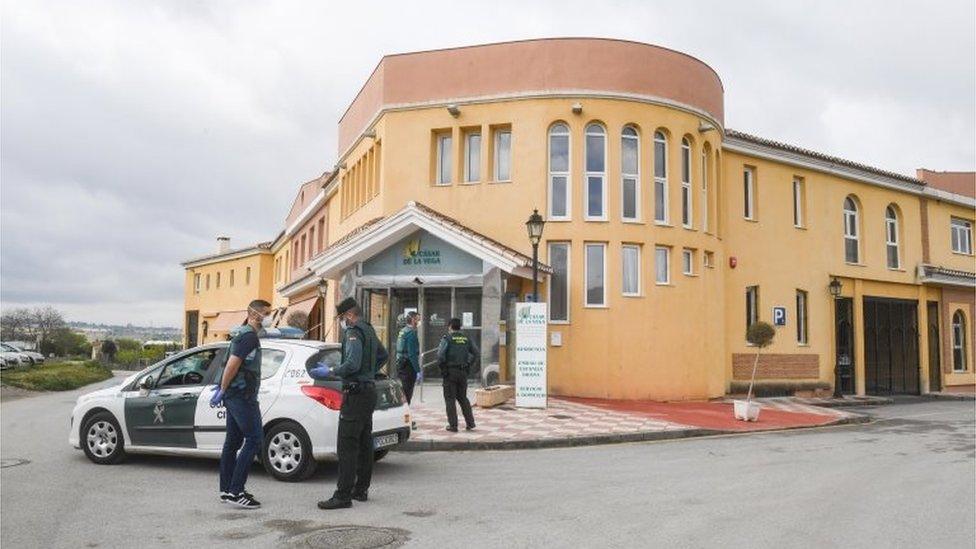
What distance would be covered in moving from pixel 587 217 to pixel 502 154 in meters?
2.82

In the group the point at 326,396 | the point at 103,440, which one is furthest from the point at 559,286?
the point at 103,440

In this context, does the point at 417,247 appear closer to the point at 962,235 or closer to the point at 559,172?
the point at 559,172

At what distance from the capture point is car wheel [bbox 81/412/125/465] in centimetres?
968

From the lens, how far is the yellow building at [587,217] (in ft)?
62.5

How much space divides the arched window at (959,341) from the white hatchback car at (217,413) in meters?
27.5

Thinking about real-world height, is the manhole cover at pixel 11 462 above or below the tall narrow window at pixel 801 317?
below

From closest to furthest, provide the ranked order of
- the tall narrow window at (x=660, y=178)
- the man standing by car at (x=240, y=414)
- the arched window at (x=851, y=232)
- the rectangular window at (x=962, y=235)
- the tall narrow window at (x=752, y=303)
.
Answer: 1. the man standing by car at (x=240, y=414)
2. the tall narrow window at (x=660, y=178)
3. the tall narrow window at (x=752, y=303)
4. the arched window at (x=851, y=232)
5. the rectangular window at (x=962, y=235)

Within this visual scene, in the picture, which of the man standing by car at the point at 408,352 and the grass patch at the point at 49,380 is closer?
the man standing by car at the point at 408,352

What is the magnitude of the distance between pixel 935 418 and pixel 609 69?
11.3 meters

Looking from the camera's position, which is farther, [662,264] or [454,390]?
[662,264]

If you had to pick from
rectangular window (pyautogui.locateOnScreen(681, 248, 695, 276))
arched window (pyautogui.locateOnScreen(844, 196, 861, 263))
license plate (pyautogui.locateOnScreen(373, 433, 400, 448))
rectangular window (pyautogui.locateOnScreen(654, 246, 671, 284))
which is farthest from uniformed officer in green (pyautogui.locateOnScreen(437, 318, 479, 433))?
arched window (pyautogui.locateOnScreen(844, 196, 861, 263))

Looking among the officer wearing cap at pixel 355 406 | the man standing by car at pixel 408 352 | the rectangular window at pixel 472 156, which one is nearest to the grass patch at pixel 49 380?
the rectangular window at pixel 472 156

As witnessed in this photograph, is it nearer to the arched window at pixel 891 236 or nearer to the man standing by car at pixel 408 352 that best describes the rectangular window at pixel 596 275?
the man standing by car at pixel 408 352

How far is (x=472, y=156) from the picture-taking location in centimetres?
2083
